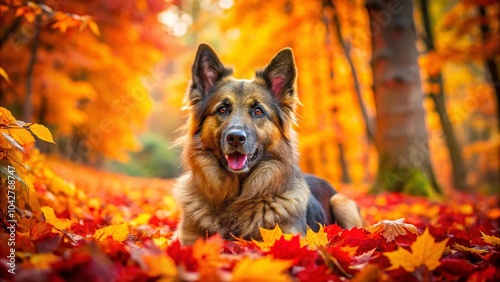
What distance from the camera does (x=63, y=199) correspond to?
436 cm

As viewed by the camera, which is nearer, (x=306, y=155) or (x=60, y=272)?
(x=60, y=272)

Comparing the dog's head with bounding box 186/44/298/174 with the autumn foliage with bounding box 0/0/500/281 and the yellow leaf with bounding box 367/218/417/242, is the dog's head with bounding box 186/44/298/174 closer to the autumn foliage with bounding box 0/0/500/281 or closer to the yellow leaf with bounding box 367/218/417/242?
the autumn foliage with bounding box 0/0/500/281

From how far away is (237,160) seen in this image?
3709 millimetres

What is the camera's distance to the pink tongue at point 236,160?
12.1 ft

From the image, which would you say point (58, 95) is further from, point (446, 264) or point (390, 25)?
point (446, 264)

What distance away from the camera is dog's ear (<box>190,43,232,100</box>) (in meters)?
4.13

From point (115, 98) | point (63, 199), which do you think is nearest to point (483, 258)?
point (63, 199)

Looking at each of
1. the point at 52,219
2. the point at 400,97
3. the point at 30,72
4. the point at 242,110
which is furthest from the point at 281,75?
the point at 30,72

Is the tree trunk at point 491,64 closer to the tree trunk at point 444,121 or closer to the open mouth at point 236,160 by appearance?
the tree trunk at point 444,121

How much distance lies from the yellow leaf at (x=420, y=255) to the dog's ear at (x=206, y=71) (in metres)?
2.68

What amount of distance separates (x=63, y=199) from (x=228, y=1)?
824cm

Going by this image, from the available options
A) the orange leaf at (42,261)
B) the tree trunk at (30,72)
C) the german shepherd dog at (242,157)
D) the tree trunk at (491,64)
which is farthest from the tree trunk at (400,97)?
the orange leaf at (42,261)

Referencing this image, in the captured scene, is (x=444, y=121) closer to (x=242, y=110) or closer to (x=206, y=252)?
(x=242, y=110)

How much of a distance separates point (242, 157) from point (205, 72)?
107cm
